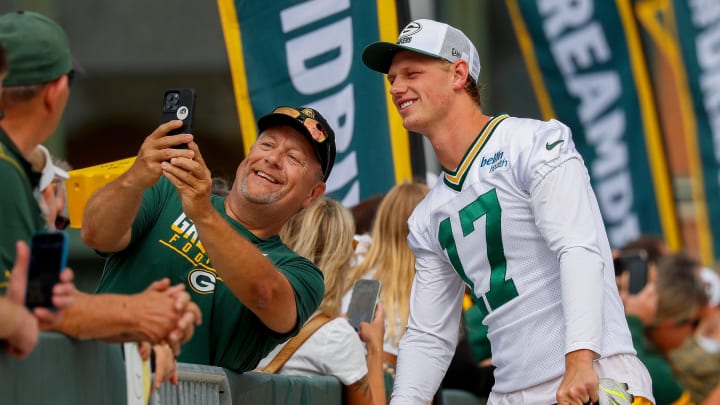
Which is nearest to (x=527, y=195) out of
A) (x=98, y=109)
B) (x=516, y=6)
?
(x=516, y=6)

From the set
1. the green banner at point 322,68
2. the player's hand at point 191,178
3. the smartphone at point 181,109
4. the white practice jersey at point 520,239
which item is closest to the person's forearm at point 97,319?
the player's hand at point 191,178

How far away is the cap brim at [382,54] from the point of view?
5.03 m

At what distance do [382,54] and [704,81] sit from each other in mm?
9480

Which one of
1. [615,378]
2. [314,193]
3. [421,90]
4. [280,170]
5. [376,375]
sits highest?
[421,90]

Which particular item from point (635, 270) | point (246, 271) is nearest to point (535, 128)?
point (246, 271)

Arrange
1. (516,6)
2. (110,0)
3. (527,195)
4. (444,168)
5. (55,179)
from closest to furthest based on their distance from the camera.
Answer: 1. (55,179)
2. (527,195)
3. (444,168)
4. (516,6)
5. (110,0)

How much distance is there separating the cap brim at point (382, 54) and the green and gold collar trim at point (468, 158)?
35cm

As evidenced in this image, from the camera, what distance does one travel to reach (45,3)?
1337 cm

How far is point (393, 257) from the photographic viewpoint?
22.3 ft

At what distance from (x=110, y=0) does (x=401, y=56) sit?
402 inches

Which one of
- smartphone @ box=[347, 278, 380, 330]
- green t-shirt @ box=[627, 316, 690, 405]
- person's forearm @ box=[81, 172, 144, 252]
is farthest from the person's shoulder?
green t-shirt @ box=[627, 316, 690, 405]

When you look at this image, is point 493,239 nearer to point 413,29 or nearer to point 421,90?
point 421,90

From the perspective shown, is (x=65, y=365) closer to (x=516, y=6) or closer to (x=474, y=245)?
(x=474, y=245)

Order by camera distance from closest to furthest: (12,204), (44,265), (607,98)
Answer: (44,265) < (12,204) < (607,98)
